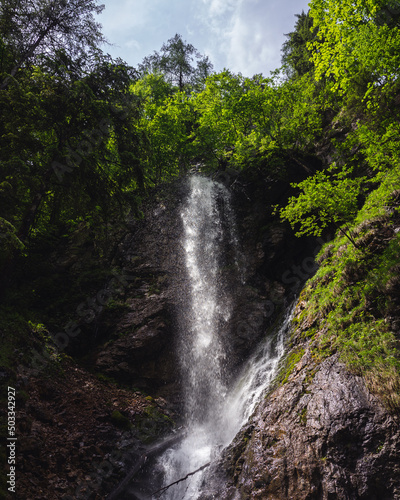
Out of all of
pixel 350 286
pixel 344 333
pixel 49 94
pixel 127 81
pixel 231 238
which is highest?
pixel 127 81

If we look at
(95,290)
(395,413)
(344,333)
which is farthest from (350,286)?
(95,290)

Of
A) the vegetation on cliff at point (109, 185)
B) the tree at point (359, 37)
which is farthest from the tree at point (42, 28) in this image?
the tree at point (359, 37)

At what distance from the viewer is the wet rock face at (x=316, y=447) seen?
12.7 feet

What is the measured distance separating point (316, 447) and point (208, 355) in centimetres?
620

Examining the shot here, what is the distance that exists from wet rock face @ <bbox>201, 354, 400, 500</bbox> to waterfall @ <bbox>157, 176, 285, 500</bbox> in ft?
3.91

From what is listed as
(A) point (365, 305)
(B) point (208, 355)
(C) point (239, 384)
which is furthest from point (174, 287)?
(A) point (365, 305)

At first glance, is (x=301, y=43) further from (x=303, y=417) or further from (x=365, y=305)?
(x=303, y=417)

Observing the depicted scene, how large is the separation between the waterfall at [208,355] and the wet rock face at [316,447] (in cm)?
119

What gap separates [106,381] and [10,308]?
410 centimetres

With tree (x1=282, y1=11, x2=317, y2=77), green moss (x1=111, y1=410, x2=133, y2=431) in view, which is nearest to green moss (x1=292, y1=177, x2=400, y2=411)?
green moss (x1=111, y1=410, x2=133, y2=431)

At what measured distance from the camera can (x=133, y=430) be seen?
7.81 metres

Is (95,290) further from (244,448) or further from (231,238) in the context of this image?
(244,448)

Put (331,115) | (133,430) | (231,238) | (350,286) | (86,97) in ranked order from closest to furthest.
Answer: (350,286) < (86,97) < (133,430) < (231,238) < (331,115)

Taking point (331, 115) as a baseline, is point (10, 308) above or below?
below
